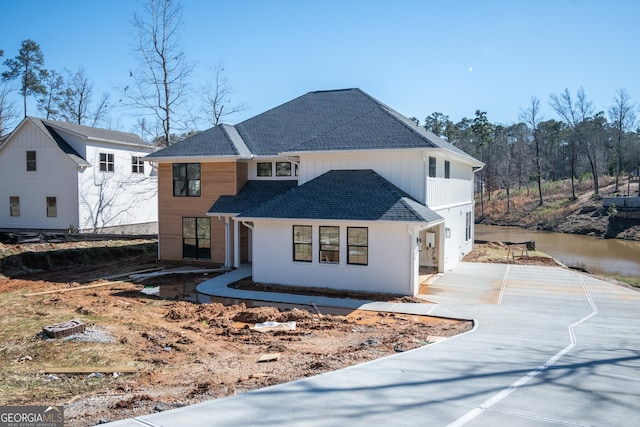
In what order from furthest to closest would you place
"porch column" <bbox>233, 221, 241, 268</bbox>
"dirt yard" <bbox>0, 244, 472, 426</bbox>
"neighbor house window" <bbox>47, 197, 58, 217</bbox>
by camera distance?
"neighbor house window" <bbox>47, 197, 58, 217</bbox> → "porch column" <bbox>233, 221, 241, 268</bbox> → "dirt yard" <bbox>0, 244, 472, 426</bbox>

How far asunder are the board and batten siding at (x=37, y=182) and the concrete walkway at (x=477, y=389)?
76.5 ft

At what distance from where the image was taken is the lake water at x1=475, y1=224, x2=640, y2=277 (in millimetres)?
25053

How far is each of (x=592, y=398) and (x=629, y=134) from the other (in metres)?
69.7

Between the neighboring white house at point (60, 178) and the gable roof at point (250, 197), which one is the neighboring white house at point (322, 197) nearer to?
the gable roof at point (250, 197)

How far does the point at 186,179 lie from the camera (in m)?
20.0

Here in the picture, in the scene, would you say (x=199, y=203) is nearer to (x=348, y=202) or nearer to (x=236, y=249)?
(x=236, y=249)

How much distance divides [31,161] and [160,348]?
22494 mm

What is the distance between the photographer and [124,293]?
585 inches

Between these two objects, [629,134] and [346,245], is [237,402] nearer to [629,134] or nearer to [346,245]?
[346,245]

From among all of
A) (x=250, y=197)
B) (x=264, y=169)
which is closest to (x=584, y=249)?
(x=264, y=169)

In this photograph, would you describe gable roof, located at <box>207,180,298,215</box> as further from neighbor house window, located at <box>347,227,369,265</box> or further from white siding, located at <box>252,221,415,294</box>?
neighbor house window, located at <box>347,227,369,265</box>

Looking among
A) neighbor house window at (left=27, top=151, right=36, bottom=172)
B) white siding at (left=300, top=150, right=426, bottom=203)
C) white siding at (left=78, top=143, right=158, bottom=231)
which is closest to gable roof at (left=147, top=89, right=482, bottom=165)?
white siding at (left=300, top=150, right=426, bottom=203)

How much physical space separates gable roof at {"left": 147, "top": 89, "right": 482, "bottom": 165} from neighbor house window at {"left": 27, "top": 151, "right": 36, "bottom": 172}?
1073 cm

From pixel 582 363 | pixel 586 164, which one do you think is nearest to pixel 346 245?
pixel 582 363
